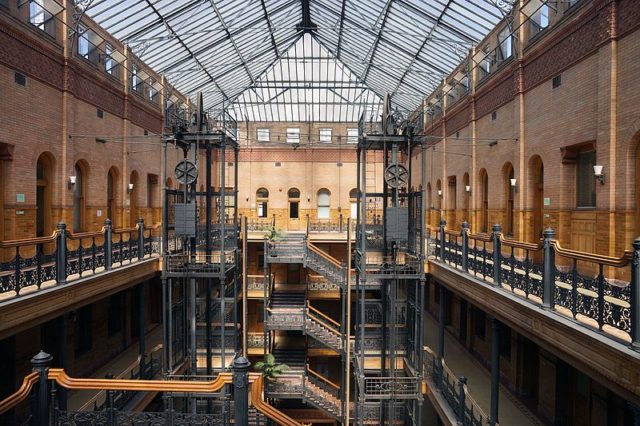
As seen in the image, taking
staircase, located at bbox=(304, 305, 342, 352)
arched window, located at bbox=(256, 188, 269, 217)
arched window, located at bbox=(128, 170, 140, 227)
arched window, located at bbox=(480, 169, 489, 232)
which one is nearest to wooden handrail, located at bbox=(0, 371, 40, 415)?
staircase, located at bbox=(304, 305, 342, 352)

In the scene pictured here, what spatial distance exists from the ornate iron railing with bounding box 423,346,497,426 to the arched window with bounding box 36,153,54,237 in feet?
41.5

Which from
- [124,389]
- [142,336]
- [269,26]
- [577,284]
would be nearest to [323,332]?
[142,336]

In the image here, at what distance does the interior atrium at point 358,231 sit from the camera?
26.9 ft

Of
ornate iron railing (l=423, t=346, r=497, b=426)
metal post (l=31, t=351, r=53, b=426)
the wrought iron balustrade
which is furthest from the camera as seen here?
the wrought iron balustrade

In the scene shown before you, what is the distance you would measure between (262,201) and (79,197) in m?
19.2

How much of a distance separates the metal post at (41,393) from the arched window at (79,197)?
11.0 metres

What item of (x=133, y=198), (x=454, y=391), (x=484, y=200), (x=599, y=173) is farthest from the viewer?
(x=133, y=198)

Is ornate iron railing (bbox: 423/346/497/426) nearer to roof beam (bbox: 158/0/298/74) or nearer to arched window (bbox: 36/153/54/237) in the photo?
arched window (bbox: 36/153/54/237)

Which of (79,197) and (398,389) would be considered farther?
(79,197)

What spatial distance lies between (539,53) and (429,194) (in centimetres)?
1583

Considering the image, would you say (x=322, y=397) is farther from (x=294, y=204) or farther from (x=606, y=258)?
(x=294, y=204)

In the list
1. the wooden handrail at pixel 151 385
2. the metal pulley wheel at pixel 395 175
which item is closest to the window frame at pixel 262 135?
the metal pulley wheel at pixel 395 175

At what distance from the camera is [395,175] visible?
1337 centimetres

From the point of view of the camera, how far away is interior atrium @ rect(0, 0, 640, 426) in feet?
26.9
